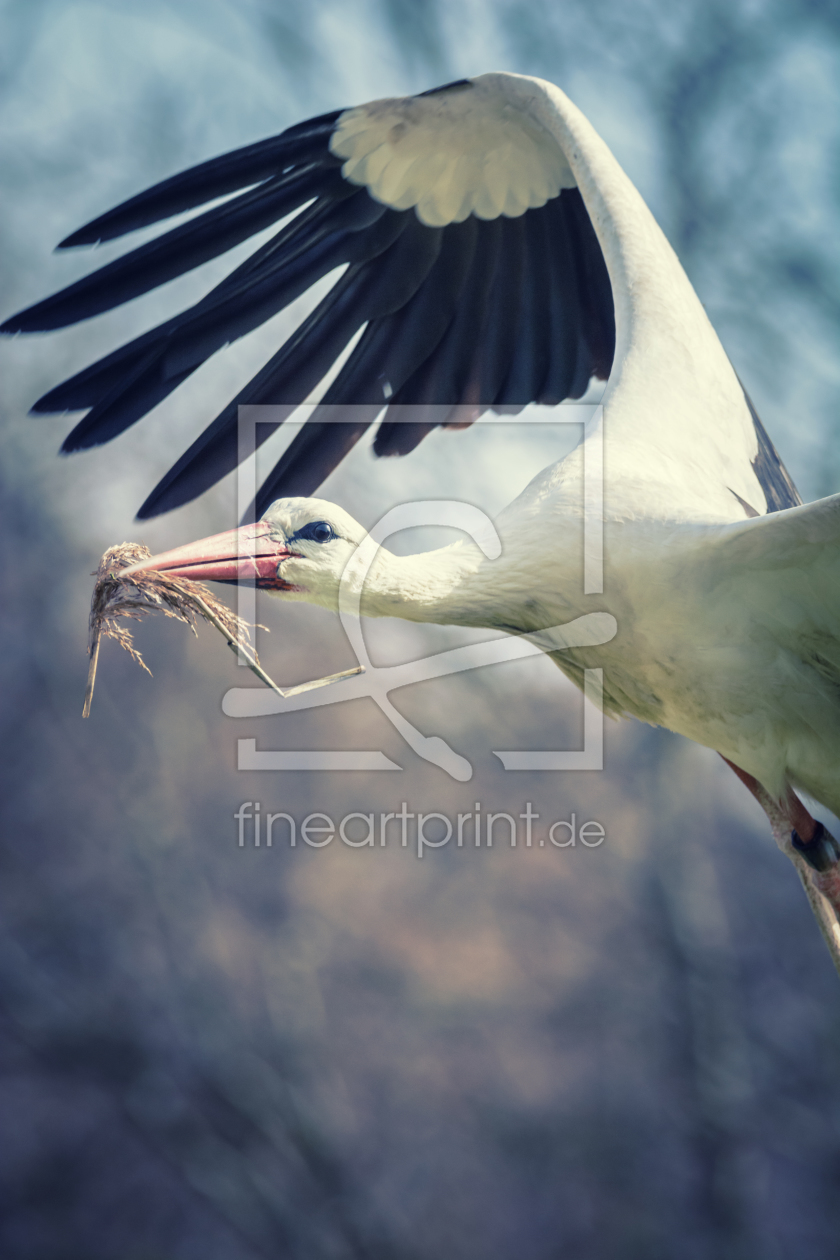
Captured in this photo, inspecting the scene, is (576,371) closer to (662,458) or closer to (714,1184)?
(662,458)

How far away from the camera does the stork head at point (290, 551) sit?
102 centimetres

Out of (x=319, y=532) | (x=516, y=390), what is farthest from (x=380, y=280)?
(x=319, y=532)

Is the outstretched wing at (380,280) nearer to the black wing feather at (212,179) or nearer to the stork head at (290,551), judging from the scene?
the black wing feather at (212,179)

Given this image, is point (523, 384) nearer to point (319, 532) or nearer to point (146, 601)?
point (319, 532)

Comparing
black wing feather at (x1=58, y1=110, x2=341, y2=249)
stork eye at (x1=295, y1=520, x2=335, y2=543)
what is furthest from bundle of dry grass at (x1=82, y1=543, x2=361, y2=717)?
black wing feather at (x1=58, y1=110, x2=341, y2=249)

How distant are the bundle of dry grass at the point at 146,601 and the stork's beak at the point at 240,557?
2 cm

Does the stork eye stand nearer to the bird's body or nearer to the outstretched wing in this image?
the bird's body

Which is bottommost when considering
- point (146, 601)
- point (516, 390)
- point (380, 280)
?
point (146, 601)

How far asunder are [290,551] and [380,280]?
2.38 ft

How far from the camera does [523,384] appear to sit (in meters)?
1.55

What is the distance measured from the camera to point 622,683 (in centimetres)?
109

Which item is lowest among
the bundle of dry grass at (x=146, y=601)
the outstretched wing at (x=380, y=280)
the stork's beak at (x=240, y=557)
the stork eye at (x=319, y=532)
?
the bundle of dry grass at (x=146, y=601)

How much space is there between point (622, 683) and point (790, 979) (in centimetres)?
220

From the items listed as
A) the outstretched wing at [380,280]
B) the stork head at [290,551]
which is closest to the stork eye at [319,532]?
the stork head at [290,551]
